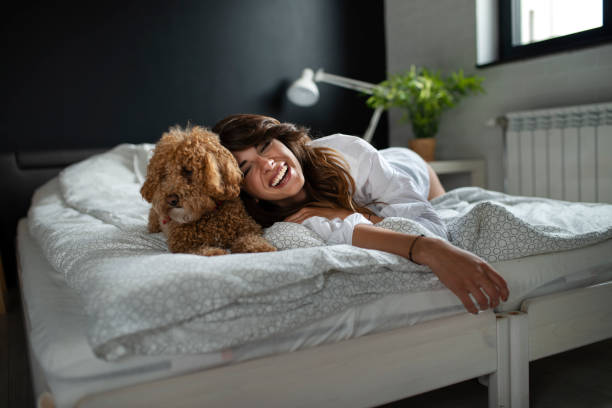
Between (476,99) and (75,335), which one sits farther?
(476,99)

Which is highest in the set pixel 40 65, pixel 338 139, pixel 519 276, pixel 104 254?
pixel 40 65

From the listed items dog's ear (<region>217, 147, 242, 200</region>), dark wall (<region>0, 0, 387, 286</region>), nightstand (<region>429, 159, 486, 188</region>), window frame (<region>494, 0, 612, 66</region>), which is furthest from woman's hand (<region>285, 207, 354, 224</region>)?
window frame (<region>494, 0, 612, 66</region>)

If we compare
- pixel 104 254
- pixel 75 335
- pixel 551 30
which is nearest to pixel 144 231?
pixel 104 254

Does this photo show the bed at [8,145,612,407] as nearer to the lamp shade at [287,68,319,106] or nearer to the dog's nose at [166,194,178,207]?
the dog's nose at [166,194,178,207]

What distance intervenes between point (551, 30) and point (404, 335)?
2288 mm

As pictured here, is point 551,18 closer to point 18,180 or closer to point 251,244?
point 251,244

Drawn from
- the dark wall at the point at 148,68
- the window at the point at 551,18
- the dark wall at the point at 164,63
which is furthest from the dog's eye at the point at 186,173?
the window at the point at 551,18

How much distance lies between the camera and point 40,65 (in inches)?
101

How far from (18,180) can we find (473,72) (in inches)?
105

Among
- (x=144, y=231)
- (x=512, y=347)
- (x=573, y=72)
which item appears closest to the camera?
(x=512, y=347)

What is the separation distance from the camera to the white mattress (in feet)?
2.37

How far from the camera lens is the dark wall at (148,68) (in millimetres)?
2549

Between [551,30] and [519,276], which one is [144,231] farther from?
[551,30]

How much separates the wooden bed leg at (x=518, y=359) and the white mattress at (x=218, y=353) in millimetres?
46
